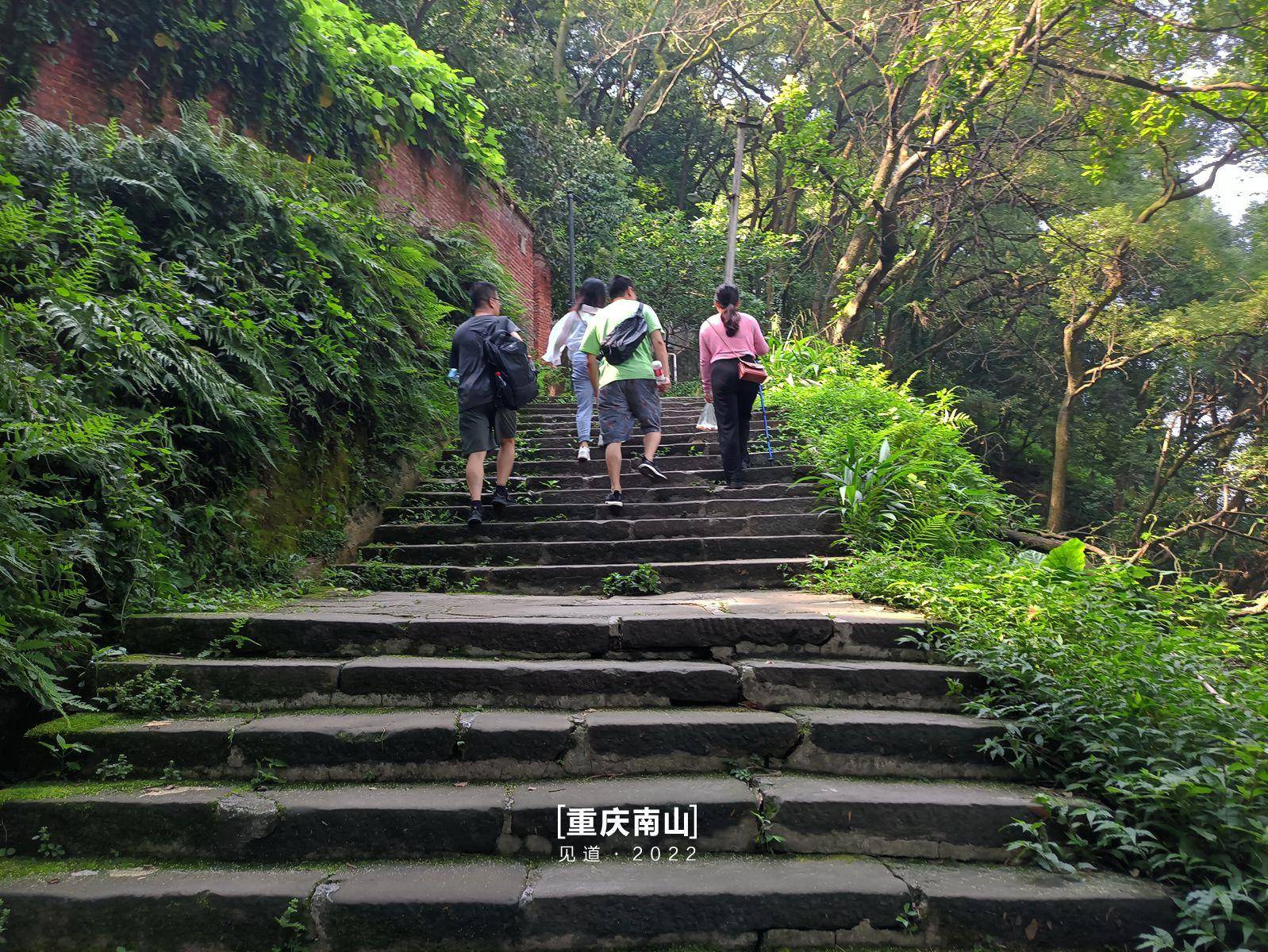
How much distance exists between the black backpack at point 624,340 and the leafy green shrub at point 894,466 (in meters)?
1.81

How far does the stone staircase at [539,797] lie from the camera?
2178 mm

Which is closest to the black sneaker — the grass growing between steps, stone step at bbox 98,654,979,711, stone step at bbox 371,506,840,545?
stone step at bbox 371,506,840,545

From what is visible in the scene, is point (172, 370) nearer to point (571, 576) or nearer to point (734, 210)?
point (571, 576)

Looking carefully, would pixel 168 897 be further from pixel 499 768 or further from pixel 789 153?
pixel 789 153

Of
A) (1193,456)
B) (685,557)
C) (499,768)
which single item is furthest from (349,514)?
(1193,456)

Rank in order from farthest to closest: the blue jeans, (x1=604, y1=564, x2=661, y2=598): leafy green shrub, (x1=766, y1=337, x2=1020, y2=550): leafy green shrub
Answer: the blue jeans < (x1=766, y1=337, x2=1020, y2=550): leafy green shrub < (x1=604, y1=564, x2=661, y2=598): leafy green shrub

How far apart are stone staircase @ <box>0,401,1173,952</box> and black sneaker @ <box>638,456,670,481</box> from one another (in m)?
2.85

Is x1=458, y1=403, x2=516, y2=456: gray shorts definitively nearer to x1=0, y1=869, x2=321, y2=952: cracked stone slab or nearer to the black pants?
the black pants

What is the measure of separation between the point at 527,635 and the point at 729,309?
385 centimetres

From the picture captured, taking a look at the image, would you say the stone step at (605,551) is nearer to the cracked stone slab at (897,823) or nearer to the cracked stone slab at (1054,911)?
the cracked stone slab at (897,823)

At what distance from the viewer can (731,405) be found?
621 centimetres

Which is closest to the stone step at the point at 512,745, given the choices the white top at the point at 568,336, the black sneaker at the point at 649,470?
the black sneaker at the point at 649,470

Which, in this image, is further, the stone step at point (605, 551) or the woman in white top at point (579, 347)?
the woman in white top at point (579, 347)

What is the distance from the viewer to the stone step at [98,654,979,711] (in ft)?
9.79
